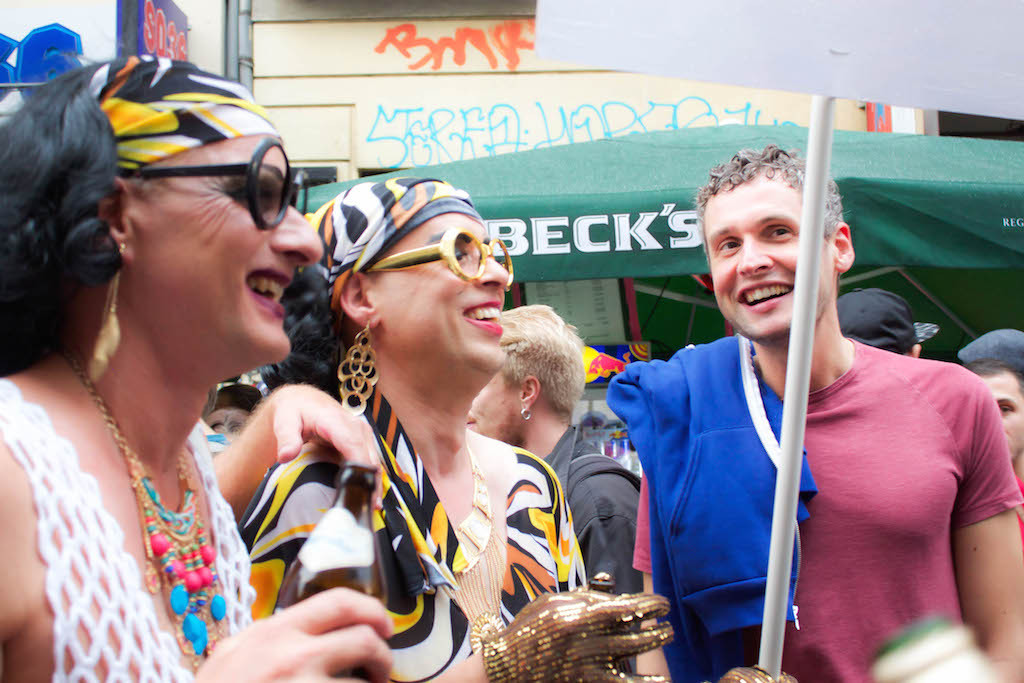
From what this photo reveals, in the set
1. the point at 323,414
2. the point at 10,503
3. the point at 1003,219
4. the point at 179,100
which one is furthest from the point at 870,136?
the point at 10,503

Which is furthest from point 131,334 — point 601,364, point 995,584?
point 601,364

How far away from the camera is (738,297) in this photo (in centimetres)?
223

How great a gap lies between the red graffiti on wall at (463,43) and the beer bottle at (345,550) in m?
8.15

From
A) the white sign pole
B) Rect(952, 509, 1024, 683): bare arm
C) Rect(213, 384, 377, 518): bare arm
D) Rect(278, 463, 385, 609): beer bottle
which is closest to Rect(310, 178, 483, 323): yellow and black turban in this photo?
Rect(213, 384, 377, 518): bare arm

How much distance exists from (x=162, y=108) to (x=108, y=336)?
317mm

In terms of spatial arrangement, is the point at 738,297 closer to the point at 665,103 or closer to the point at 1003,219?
the point at 1003,219

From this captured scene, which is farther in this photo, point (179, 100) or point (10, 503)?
point (179, 100)

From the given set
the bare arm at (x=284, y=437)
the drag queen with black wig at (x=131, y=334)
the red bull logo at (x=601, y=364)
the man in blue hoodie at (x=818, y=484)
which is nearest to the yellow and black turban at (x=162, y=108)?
the drag queen with black wig at (x=131, y=334)

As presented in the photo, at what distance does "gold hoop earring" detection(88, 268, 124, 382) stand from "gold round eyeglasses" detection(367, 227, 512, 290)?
874 millimetres

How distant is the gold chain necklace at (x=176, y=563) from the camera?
1210 mm

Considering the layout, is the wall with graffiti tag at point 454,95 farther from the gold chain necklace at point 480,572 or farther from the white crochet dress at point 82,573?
the white crochet dress at point 82,573

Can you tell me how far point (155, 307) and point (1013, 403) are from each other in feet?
11.5

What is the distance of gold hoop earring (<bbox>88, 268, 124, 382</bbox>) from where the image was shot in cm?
122

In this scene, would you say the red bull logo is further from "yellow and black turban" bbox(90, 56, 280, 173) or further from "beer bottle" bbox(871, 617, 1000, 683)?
"beer bottle" bbox(871, 617, 1000, 683)
